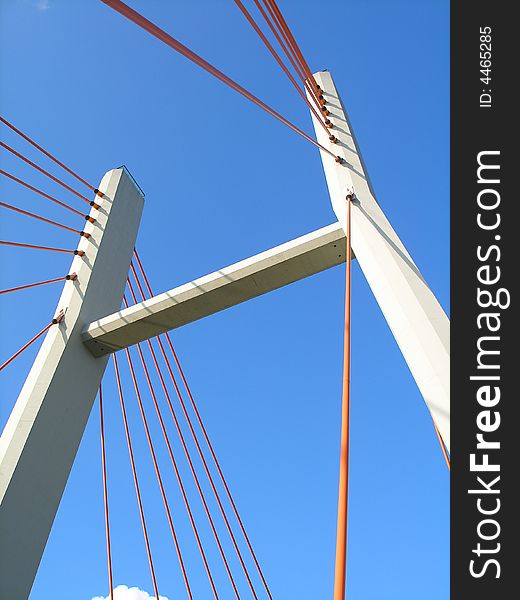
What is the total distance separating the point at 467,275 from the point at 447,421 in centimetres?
65

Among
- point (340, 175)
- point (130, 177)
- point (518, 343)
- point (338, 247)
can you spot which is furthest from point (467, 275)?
point (130, 177)

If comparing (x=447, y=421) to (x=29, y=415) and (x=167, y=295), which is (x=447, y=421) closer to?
(x=167, y=295)

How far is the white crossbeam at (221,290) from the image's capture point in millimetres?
3549

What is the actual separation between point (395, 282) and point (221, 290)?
1250 mm

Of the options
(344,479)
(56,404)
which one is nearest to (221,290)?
(56,404)

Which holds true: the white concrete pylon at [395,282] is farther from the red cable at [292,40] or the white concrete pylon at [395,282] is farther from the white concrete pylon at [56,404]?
the white concrete pylon at [56,404]

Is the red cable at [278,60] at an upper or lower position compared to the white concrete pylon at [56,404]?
upper

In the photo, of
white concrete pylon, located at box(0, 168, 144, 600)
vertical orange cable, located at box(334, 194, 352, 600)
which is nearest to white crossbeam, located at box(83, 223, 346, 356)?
white concrete pylon, located at box(0, 168, 144, 600)

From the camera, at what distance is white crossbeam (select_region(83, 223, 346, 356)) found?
3549mm

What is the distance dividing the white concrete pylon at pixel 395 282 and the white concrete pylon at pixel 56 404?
1.77 metres

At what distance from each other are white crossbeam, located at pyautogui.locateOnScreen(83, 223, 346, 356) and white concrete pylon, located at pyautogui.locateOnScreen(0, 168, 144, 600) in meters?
0.21

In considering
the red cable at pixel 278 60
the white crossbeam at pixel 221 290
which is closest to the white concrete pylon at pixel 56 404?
the white crossbeam at pixel 221 290

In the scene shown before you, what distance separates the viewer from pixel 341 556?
172 centimetres

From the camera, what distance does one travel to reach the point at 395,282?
288 cm
